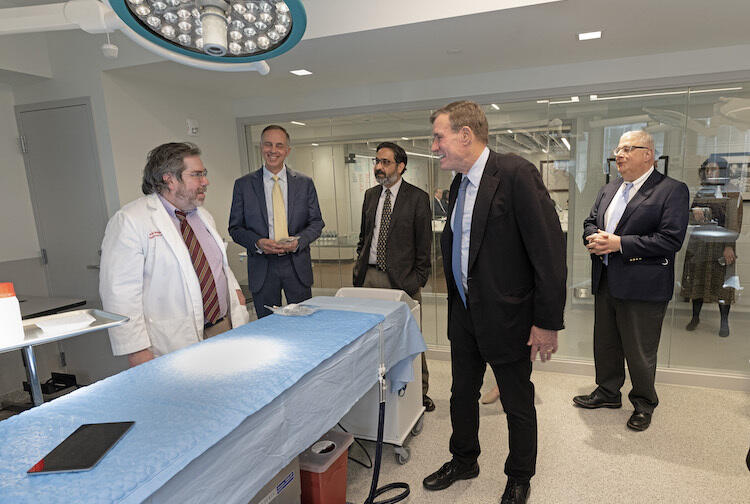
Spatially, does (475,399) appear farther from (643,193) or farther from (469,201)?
(643,193)

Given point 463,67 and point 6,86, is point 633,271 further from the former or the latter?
point 6,86

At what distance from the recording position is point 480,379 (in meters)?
2.06

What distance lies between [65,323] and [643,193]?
275 cm

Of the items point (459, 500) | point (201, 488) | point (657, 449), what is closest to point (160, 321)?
point (201, 488)

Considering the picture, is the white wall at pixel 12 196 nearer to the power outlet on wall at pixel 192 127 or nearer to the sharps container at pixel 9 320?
the power outlet on wall at pixel 192 127

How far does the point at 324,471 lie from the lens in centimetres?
172

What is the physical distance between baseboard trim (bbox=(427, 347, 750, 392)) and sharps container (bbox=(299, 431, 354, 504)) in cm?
222

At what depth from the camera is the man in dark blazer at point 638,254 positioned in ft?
7.95

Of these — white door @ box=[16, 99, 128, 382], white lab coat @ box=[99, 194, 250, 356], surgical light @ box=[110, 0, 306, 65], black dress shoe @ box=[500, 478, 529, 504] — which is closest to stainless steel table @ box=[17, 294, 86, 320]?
white door @ box=[16, 99, 128, 382]

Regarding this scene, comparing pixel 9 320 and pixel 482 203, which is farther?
pixel 482 203

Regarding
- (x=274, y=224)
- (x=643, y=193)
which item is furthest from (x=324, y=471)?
(x=643, y=193)

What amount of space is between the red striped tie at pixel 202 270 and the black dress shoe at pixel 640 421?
2440 millimetres

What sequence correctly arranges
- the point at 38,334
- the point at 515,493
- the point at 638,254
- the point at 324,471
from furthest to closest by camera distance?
the point at 638,254 → the point at 515,493 → the point at 324,471 → the point at 38,334

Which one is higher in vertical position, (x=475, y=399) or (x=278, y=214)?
(x=278, y=214)
